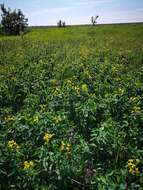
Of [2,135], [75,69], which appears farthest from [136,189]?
[75,69]

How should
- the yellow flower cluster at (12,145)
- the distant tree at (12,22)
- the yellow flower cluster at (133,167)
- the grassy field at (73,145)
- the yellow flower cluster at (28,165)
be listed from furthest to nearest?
the distant tree at (12,22), the yellow flower cluster at (12,145), the grassy field at (73,145), the yellow flower cluster at (28,165), the yellow flower cluster at (133,167)

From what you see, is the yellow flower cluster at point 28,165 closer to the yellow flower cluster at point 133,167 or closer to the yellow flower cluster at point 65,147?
the yellow flower cluster at point 65,147

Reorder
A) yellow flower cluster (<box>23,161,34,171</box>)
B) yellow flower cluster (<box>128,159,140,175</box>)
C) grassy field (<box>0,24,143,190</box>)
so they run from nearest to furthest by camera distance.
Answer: yellow flower cluster (<box>128,159,140,175</box>)
yellow flower cluster (<box>23,161,34,171</box>)
grassy field (<box>0,24,143,190</box>)

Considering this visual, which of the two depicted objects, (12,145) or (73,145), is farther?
(73,145)

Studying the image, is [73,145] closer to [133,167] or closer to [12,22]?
[133,167]

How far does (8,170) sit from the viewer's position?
13.6 ft

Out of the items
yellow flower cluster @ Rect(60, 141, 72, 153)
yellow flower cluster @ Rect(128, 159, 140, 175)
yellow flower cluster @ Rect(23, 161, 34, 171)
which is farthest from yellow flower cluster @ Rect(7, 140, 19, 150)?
yellow flower cluster @ Rect(128, 159, 140, 175)

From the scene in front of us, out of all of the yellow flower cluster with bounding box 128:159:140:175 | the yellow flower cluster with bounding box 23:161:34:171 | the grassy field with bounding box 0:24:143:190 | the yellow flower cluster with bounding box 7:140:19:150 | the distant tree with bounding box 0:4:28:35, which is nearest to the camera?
the yellow flower cluster with bounding box 128:159:140:175

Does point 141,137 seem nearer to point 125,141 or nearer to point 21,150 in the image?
point 125,141

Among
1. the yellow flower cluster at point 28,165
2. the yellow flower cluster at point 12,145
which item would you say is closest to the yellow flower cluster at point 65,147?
the yellow flower cluster at point 28,165

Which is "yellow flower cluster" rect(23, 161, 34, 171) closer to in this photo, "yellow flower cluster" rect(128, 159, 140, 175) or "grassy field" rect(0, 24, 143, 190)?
"grassy field" rect(0, 24, 143, 190)

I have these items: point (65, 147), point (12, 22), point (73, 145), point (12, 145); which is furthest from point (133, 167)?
point (12, 22)

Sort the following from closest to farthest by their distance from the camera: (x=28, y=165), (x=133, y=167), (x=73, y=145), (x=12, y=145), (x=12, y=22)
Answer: (x=133, y=167), (x=28, y=165), (x=12, y=145), (x=73, y=145), (x=12, y=22)

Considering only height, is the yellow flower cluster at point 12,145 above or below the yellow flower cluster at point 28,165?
above
